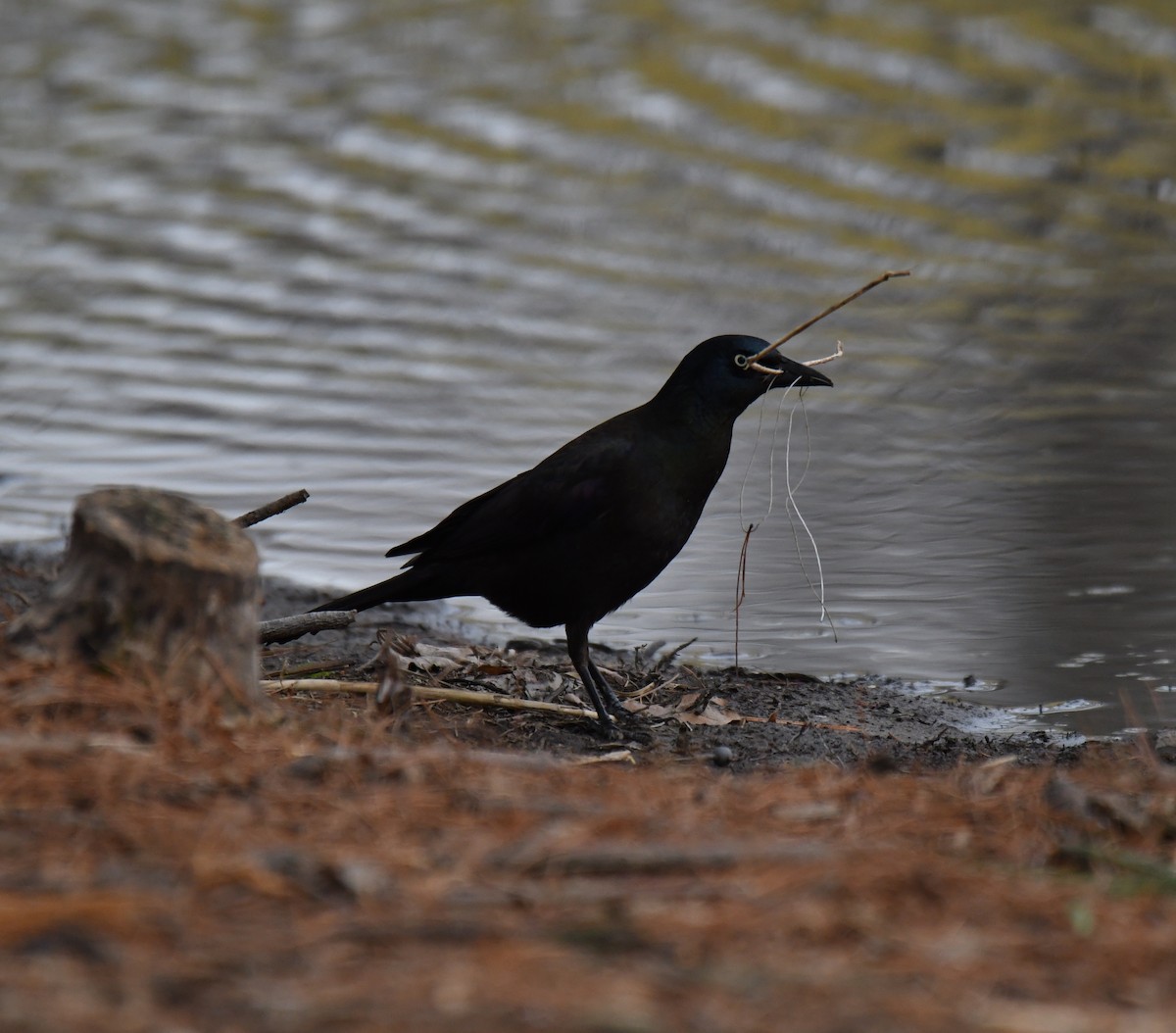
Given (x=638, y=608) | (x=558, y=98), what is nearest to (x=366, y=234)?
(x=558, y=98)

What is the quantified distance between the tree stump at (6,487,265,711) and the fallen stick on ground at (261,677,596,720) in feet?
3.81

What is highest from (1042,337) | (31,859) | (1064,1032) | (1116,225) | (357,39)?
(357,39)

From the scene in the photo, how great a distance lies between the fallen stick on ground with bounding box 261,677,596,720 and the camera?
529 cm

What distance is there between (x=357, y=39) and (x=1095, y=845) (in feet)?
60.5

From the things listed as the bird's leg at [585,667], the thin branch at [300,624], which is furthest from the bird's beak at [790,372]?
the thin branch at [300,624]

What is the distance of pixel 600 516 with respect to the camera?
5.70 m

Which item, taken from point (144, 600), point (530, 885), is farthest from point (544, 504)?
point (530, 885)

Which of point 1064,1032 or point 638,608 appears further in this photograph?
point 638,608

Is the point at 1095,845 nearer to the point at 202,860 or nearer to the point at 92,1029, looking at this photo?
the point at 202,860

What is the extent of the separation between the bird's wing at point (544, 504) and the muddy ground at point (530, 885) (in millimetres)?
1509

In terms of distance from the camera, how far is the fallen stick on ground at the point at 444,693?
5285mm

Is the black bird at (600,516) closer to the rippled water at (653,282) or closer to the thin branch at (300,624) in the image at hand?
the thin branch at (300,624)

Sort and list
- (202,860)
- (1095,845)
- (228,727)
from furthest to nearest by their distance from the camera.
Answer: (228,727), (1095,845), (202,860)

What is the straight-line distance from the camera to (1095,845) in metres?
3.44
